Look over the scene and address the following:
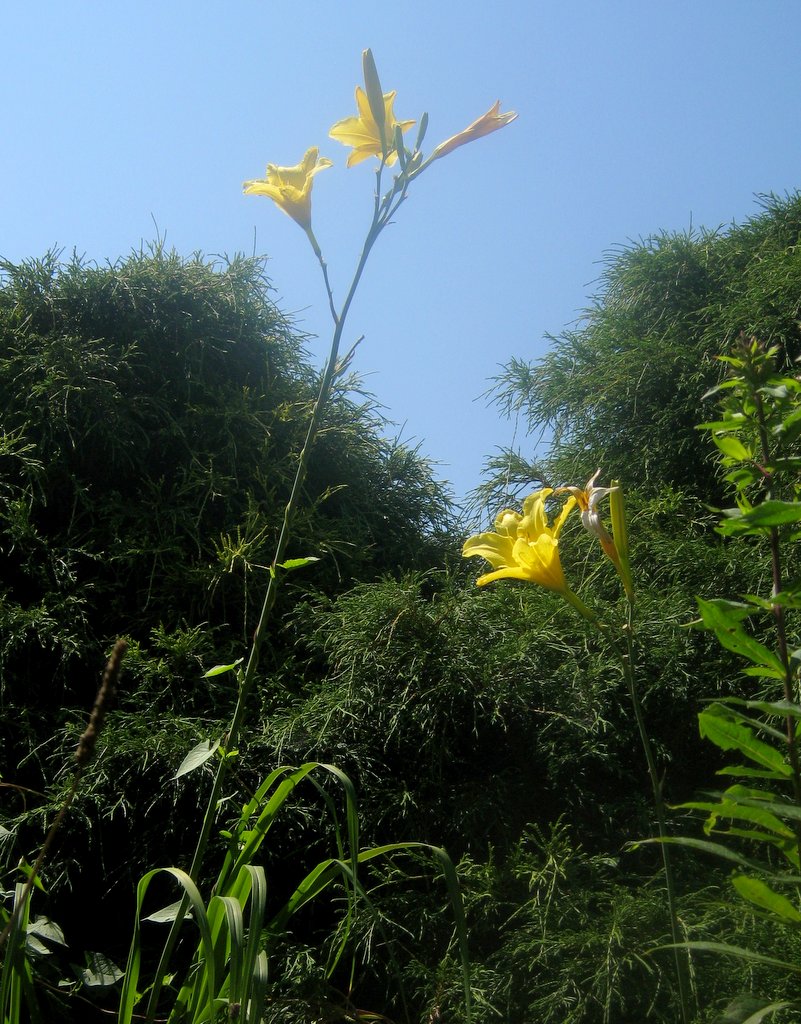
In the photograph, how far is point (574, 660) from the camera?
1614 mm

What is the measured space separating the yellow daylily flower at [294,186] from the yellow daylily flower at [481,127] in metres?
0.15

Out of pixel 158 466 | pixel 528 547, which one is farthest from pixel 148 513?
pixel 528 547

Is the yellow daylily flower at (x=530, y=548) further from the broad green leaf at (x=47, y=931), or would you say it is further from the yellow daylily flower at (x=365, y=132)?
the broad green leaf at (x=47, y=931)

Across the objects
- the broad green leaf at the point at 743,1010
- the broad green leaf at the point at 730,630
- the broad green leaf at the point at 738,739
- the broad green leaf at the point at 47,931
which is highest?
the broad green leaf at the point at 730,630

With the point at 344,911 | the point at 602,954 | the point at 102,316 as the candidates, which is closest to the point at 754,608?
the point at 602,954

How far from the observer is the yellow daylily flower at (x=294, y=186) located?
98 cm

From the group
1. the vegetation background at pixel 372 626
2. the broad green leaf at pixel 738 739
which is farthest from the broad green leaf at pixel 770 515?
the vegetation background at pixel 372 626

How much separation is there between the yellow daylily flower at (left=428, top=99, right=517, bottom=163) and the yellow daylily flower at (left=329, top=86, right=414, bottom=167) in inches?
2.2

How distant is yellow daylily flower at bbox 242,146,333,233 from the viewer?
976mm

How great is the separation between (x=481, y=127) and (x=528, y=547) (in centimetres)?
45

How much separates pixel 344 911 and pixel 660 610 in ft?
2.57

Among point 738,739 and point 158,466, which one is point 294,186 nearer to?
point 738,739

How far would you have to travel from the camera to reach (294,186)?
992mm

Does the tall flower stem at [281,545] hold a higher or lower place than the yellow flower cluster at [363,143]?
lower
